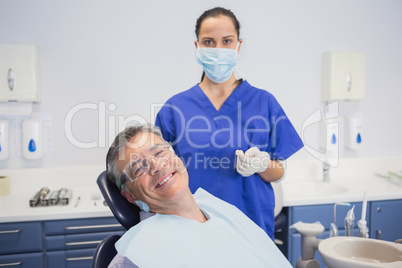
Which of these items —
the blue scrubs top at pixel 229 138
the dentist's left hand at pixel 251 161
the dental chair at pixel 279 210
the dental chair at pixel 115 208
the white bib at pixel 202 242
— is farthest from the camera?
the dental chair at pixel 279 210

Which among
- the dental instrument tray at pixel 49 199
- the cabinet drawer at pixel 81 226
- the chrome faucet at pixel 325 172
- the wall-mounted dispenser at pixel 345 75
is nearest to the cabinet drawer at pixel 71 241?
the cabinet drawer at pixel 81 226

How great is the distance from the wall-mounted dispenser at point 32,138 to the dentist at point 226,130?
107cm

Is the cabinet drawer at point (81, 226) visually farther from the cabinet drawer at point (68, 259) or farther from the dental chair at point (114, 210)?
the dental chair at point (114, 210)

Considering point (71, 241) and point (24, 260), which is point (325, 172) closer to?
point (71, 241)

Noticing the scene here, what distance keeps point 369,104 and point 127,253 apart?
243 cm

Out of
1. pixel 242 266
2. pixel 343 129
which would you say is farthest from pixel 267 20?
pixel 242 266

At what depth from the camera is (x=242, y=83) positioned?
65.2 inches

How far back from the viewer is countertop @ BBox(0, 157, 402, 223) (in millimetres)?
1918

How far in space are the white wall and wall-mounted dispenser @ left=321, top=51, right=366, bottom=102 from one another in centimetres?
12

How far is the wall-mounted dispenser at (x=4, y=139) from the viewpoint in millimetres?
2213

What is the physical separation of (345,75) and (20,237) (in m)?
2.34

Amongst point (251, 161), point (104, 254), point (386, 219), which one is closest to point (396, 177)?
point (386, 219)

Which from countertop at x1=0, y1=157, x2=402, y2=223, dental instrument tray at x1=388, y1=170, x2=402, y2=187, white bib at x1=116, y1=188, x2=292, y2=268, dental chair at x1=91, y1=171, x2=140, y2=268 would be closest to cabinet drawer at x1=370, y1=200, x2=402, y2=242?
countertop at x1=0, y1=157, x2=402, y2=223

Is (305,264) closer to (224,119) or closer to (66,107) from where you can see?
(224,119)
